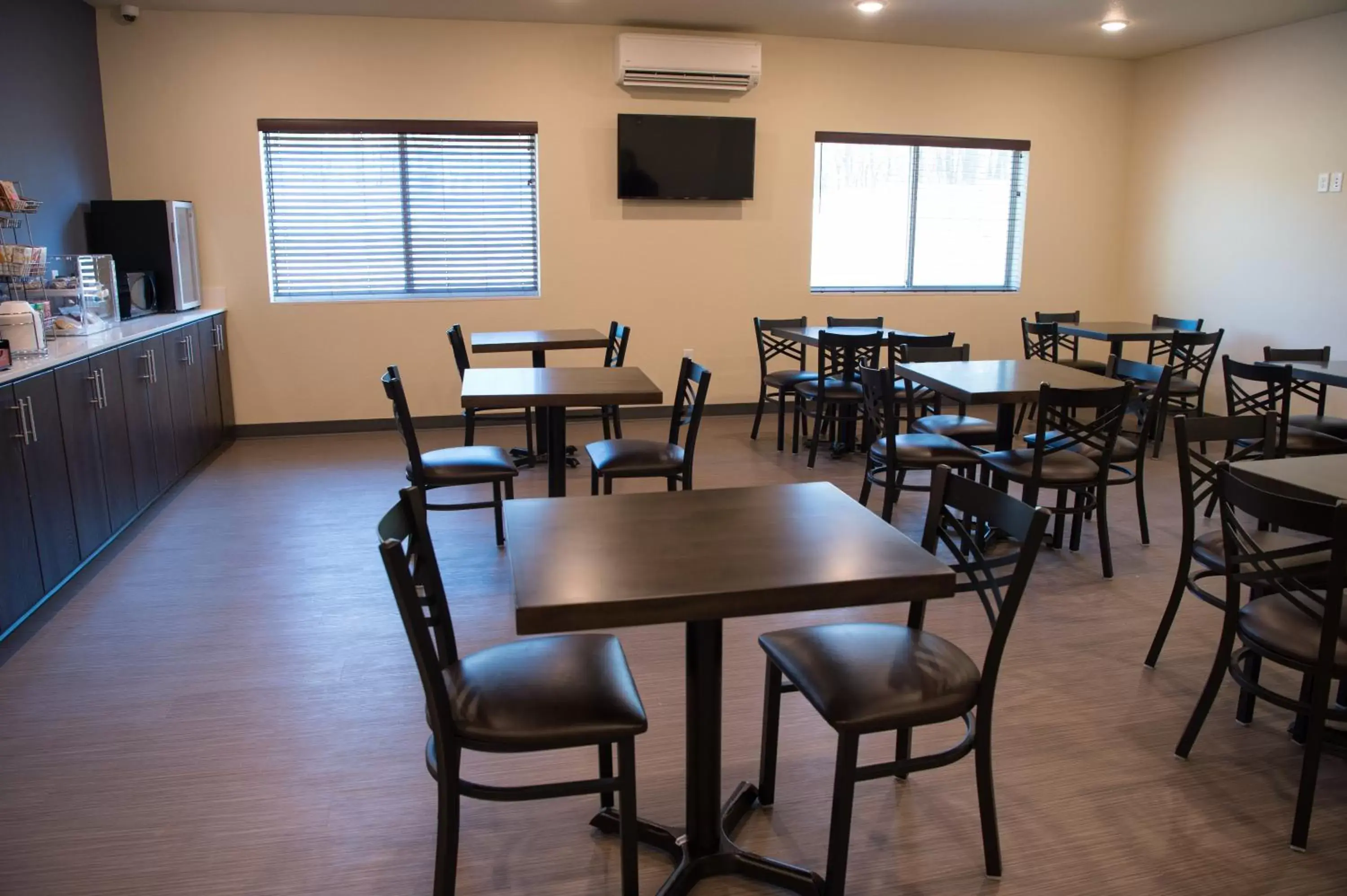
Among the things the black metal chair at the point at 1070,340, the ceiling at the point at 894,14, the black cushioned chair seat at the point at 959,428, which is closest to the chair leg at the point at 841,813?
the black cushioned chair seat at the point at 959,428

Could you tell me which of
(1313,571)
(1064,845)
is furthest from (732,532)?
(1313,571)

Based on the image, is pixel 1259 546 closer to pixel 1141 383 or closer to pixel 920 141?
pixel 1141 383

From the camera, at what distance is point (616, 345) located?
18.7ft

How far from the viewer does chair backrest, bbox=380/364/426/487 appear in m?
3.55

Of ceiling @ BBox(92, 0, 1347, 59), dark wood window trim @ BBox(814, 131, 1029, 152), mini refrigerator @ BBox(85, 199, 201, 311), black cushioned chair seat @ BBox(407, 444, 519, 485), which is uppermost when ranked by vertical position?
ceiling @ BBox(92, 0, 1347, 59)

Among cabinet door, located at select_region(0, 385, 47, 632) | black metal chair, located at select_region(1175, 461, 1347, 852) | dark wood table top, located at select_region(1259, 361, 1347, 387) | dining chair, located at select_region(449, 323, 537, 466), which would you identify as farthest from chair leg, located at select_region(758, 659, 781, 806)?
dark wood table top, located at select_region(1259, 361, 1347, 387)

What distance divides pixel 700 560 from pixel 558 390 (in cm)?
211

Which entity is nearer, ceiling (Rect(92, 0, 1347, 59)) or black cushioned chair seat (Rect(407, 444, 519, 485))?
black cushioned chair seat (Rect(407, 444, 519, 485))

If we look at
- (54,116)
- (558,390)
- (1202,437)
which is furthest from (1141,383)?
(54,116)

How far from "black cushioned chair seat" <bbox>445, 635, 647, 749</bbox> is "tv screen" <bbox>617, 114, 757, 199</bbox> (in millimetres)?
5162

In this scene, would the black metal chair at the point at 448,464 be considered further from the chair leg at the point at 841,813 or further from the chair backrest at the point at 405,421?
the chair leg at the point at 841,813

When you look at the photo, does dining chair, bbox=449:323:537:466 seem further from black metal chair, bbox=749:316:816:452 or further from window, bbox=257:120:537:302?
black metal chair, bbox=749:316:816:452

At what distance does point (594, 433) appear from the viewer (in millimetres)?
6574

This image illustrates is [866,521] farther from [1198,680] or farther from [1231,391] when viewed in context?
[1231,391]
